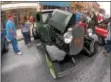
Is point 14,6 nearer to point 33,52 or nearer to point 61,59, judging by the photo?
point 33,52

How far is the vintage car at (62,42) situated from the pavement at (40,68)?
259 mm

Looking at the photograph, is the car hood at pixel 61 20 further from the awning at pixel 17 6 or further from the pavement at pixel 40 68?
the awning at pixel 17 6

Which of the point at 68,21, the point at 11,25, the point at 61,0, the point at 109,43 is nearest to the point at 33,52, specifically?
the point at 11,25

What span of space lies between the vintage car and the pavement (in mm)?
259

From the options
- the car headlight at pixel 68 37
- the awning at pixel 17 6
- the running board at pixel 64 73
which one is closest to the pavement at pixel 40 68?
the running board at pixel 64 73

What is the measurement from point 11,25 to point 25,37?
2.13 meters

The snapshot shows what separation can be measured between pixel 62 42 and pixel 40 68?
1.07 metres

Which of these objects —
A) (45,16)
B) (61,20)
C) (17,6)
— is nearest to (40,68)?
(61,20)

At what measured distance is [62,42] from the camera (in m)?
6.43

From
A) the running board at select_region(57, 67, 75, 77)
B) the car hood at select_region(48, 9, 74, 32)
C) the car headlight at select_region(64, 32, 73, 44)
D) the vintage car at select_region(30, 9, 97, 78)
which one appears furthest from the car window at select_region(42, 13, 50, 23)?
the running board at select_region(57, 67, 75, 77)

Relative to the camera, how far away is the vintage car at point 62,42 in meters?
5.99

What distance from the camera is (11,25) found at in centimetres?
695

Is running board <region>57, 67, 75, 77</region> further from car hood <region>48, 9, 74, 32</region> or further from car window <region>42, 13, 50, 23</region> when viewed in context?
car window <region>42, 13, 50, 23</region>

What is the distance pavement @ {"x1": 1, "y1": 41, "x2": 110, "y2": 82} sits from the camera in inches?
222
